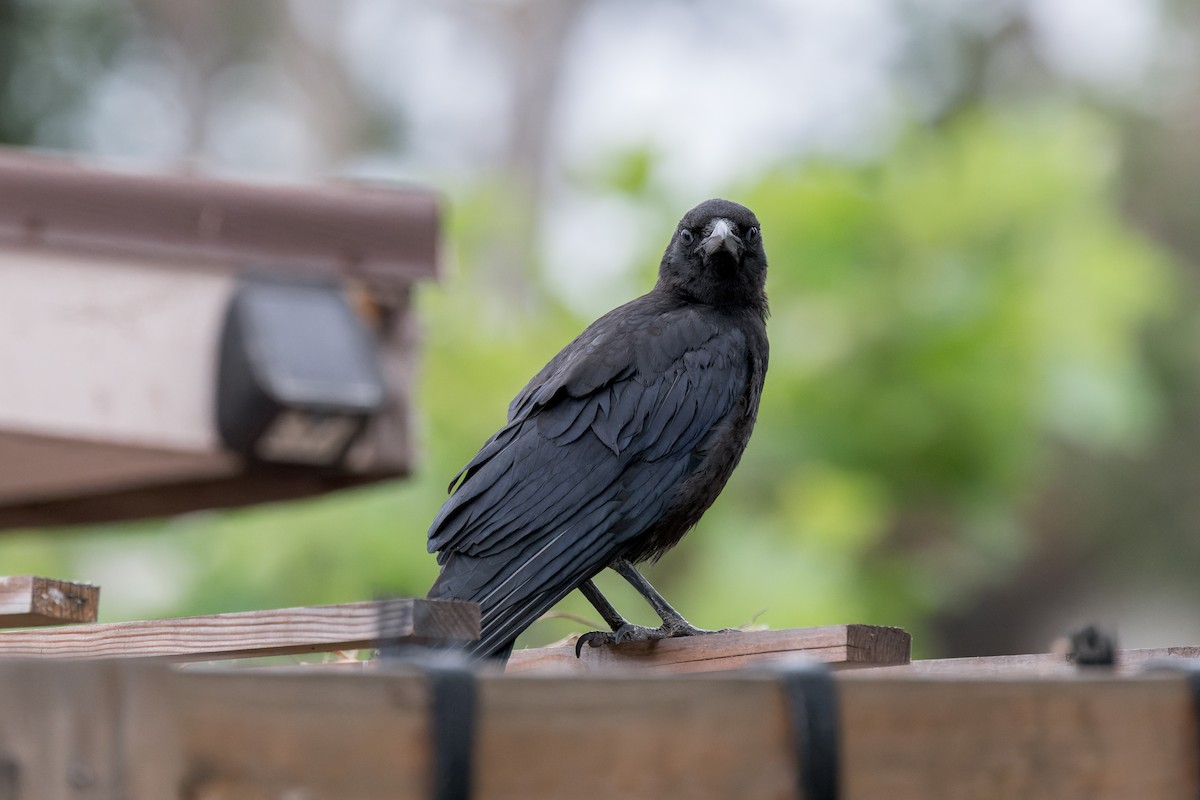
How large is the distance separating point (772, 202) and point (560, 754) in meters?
6.05

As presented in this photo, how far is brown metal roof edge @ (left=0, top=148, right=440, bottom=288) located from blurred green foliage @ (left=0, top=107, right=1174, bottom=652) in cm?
377

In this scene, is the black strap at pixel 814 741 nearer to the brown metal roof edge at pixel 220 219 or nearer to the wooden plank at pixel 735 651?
the wooden plank at pixel 735 651

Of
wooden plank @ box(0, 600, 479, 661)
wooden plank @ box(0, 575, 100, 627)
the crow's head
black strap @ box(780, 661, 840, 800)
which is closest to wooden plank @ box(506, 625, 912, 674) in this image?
wooden plank @ box(0, 600, 479, 661)

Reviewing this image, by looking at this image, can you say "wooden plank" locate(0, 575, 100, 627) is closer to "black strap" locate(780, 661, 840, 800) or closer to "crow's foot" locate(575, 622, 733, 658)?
"crow's foot" locate(575, 622, 733, 658)

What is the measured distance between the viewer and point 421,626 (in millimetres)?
1887

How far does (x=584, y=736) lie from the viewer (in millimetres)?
1582

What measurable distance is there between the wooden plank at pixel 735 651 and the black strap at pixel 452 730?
1.17 m

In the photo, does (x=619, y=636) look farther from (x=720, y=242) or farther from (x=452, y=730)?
(x=452, y=730)

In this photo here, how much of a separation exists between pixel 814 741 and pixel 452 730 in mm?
407

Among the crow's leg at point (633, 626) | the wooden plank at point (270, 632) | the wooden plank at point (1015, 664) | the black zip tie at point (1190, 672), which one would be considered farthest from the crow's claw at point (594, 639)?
the black zip tie at point (1190, 672)

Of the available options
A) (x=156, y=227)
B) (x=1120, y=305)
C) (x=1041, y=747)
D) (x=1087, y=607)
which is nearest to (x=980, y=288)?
(x=1120, y=305)

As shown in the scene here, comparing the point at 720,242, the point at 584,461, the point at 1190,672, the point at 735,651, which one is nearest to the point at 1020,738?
the point at 1190,672

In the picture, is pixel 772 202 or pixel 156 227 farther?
pixel 772 202

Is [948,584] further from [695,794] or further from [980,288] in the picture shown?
[695,794]
